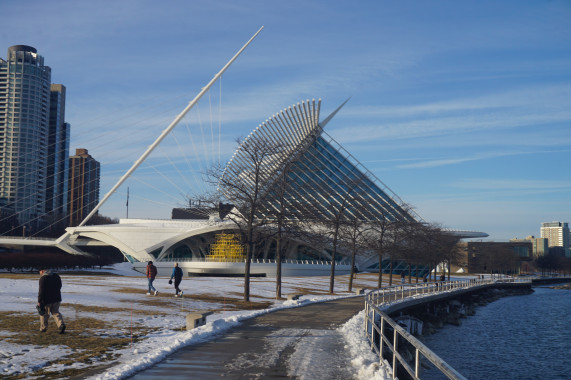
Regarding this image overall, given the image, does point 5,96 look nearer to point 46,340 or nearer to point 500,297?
point 500,297

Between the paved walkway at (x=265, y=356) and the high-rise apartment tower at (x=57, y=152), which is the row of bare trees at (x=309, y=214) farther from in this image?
the high-rise apartment tower at (x=57, y=152)

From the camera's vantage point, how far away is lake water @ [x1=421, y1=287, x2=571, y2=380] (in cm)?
2084

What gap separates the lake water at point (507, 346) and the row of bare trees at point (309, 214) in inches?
314

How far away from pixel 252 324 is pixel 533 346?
58.9ft

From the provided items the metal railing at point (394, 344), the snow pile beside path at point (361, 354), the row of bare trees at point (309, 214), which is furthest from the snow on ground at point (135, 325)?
the row of bare trees at point (309, 214)

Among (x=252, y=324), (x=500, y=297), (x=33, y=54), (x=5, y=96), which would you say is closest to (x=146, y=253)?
(x=500, y=297)

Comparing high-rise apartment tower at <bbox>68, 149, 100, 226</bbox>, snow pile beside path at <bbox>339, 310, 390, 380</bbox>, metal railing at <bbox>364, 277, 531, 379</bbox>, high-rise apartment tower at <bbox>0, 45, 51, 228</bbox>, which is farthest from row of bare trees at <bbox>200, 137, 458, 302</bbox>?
high-rise apartment tower at <bbox>0, 45, 51, 228</bbox>

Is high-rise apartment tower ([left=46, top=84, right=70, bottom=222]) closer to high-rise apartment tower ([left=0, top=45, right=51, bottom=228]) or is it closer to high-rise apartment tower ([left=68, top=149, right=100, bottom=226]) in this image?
high-rise apartment tower ([left=68, top=149, right=100, bottom=226])

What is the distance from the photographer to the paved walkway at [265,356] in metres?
9.22

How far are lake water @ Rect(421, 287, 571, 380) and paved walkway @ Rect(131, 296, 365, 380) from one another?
7.50m

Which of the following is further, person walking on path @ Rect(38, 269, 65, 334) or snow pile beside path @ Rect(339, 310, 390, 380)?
person walking on path @ Rect(38, 269, 65, 334)

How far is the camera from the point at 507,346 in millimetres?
26609

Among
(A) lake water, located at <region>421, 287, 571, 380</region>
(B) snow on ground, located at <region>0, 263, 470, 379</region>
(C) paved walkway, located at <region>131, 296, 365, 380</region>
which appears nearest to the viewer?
(C) paved walkway, located at <region>131, 296, 365, 380</region>

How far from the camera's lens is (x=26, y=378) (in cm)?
850
